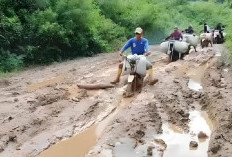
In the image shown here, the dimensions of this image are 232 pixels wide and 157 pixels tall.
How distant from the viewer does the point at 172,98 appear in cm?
978

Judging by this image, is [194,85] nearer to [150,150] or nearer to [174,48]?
[174,48]

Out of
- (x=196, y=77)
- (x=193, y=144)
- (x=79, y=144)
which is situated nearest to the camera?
(x=193, y=144)

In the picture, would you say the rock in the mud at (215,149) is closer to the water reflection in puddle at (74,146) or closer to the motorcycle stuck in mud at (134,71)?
the water reflection in puddle at (74,146)

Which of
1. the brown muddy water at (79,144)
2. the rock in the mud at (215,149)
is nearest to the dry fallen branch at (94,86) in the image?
the brown muddy water at (79,144)

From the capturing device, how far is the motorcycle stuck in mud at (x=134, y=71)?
34.2 ft

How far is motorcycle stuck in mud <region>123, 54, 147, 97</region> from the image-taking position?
10.4m

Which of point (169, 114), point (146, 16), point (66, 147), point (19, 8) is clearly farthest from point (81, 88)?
point (146, 16)

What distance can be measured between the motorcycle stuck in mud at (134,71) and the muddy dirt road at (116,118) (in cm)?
31

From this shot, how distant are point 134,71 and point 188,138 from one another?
3253mm

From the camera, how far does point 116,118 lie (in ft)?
27.0

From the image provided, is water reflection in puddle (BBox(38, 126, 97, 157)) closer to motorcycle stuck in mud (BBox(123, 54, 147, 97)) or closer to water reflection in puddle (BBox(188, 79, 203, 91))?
motorcycle stuck in mud (BBox(123, 54, 147, 97))

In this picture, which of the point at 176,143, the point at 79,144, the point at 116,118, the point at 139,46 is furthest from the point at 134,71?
the point at 79,144

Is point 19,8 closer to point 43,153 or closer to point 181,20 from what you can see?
point 43,153

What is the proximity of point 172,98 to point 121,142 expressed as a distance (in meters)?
3.09
